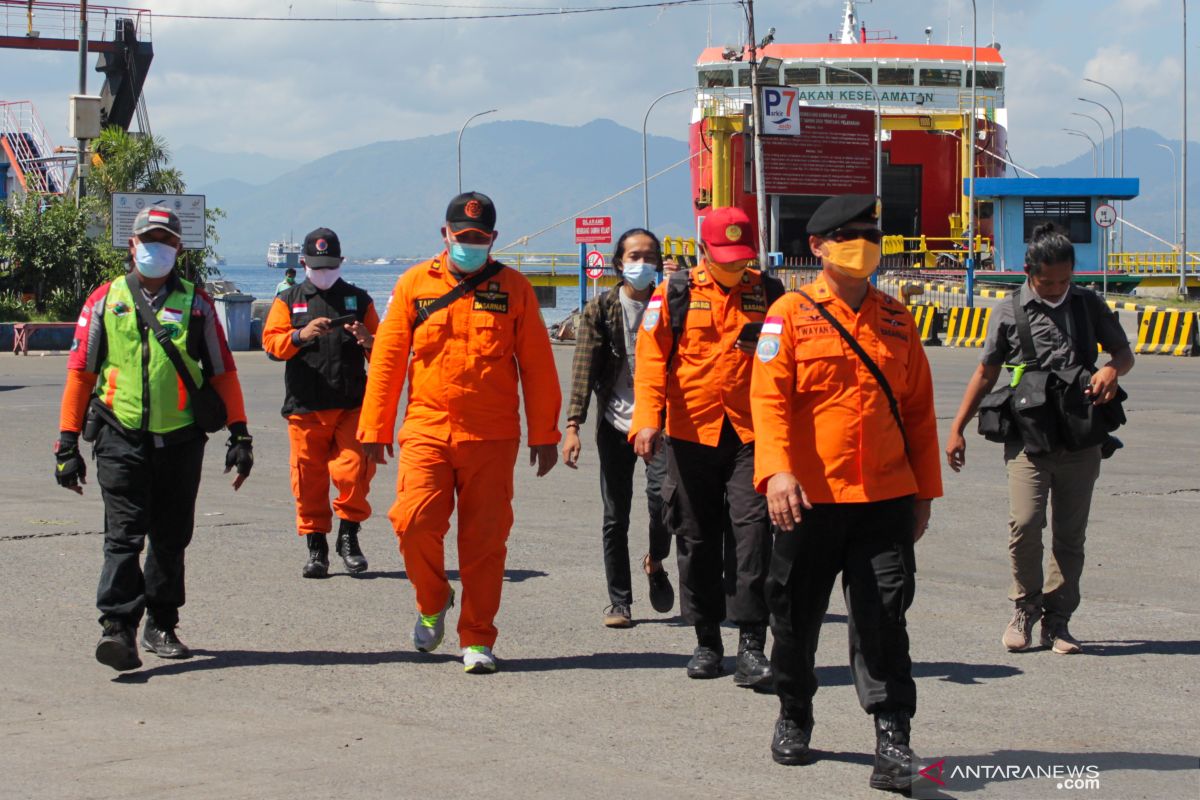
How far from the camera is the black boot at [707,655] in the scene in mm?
6262

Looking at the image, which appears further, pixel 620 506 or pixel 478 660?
pixel 620 506

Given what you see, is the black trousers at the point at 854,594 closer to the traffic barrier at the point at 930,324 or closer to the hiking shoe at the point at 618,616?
the hiking shoe at the point at 618,616

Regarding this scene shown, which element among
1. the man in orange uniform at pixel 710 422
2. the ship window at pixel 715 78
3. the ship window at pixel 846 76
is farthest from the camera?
the ship window at pixel 715 78

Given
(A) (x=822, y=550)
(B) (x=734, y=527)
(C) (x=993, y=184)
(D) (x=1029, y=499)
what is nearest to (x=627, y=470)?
(B) (x=734, y=527)

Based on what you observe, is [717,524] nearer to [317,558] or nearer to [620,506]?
[620,506]

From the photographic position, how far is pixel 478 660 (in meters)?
6.30

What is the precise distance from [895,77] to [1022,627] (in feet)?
216

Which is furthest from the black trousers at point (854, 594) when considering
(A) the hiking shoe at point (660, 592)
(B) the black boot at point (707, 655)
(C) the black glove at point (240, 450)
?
(C) the black glove at point (240, 450)

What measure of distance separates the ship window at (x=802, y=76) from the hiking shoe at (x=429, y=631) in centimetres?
6564

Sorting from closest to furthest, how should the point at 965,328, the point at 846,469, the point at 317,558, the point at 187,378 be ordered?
1. the point at 846,469
2. the point at 187,378
3. the point at 317,558
4. the point at 965,328

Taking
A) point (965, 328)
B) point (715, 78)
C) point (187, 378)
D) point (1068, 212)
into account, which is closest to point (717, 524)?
point (187, 378)

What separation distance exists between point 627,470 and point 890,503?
2.71 metres

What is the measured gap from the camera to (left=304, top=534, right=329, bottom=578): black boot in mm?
8430

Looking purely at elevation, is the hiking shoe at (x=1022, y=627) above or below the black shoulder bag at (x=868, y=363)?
below
